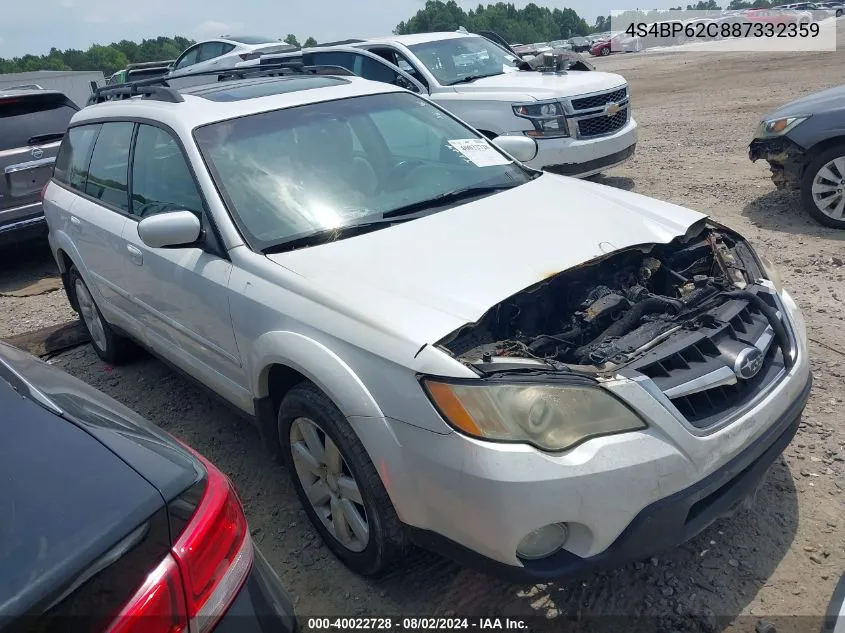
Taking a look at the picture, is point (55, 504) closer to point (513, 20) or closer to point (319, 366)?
point (319, 366)

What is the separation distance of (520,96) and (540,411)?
5.78 m

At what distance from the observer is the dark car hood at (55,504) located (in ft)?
4.29

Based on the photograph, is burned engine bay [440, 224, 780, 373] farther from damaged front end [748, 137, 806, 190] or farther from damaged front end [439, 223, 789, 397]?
damaged front end [748, 137, 806, 190]

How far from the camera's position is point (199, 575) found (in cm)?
149

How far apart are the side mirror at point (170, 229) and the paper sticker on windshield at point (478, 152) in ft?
4.79

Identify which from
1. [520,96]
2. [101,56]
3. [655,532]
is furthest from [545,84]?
[101,56]

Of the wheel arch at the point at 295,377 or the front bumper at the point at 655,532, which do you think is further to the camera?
the wheel arch at the point at 295,377

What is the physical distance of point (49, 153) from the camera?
685 centimetres

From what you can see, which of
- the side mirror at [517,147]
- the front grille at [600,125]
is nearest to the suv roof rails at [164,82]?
the side mirror at [517,147]

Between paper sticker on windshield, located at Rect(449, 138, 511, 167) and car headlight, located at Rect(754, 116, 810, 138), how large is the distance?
3.34 m

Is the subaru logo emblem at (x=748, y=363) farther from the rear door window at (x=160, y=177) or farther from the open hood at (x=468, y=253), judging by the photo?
the rear door window at (x=160, y=177)

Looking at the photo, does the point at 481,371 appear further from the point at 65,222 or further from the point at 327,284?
the point at 65,222

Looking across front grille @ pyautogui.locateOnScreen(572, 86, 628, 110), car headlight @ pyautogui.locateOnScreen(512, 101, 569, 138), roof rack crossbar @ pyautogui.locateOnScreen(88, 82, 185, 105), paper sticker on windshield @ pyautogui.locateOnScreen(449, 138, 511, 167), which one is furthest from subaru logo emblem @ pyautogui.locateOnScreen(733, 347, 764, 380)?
front grille @ pyautogui.locateOnScreen(572, 86, 628, 110)

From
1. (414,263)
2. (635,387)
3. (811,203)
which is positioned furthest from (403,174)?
(811,203)
